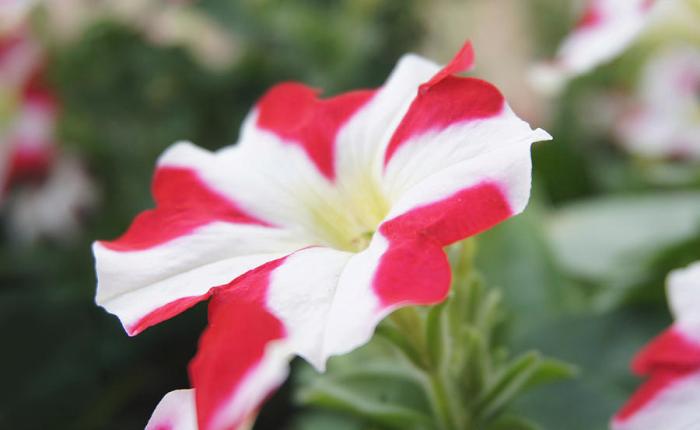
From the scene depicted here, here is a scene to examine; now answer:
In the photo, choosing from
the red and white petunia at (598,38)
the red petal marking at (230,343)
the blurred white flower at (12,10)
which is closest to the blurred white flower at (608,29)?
the red and white petunia at (598,38)

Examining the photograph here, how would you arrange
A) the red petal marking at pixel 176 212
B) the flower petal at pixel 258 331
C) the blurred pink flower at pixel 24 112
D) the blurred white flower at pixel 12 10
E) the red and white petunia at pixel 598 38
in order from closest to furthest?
1. the flower petal at pixel 258 331
2. the red petal marking at pixel 176 212
3. the red and white petunia at pixel 598 38
4. the blurred white flower at pixel 12 10
5. the blurred pink flower at pixel 24 112

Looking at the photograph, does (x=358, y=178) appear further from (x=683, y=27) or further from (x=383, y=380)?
(x=683, y=27)

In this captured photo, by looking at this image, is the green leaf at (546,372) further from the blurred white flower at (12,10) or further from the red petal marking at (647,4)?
the blurred white flower at (12,10)

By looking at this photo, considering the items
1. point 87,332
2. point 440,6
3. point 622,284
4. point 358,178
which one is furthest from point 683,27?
point 440,6

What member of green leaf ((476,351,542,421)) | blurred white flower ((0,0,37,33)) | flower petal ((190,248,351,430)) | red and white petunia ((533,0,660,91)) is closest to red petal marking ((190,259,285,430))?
flower petal ((190,248,351,430))

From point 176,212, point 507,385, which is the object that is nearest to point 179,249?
point 176,212

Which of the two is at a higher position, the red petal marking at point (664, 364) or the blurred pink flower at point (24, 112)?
the blurred pink flower at point (24, 112)

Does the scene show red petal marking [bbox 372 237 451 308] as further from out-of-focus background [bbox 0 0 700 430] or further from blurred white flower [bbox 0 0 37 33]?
blurred white flower [bbox 0 0 37 33]
